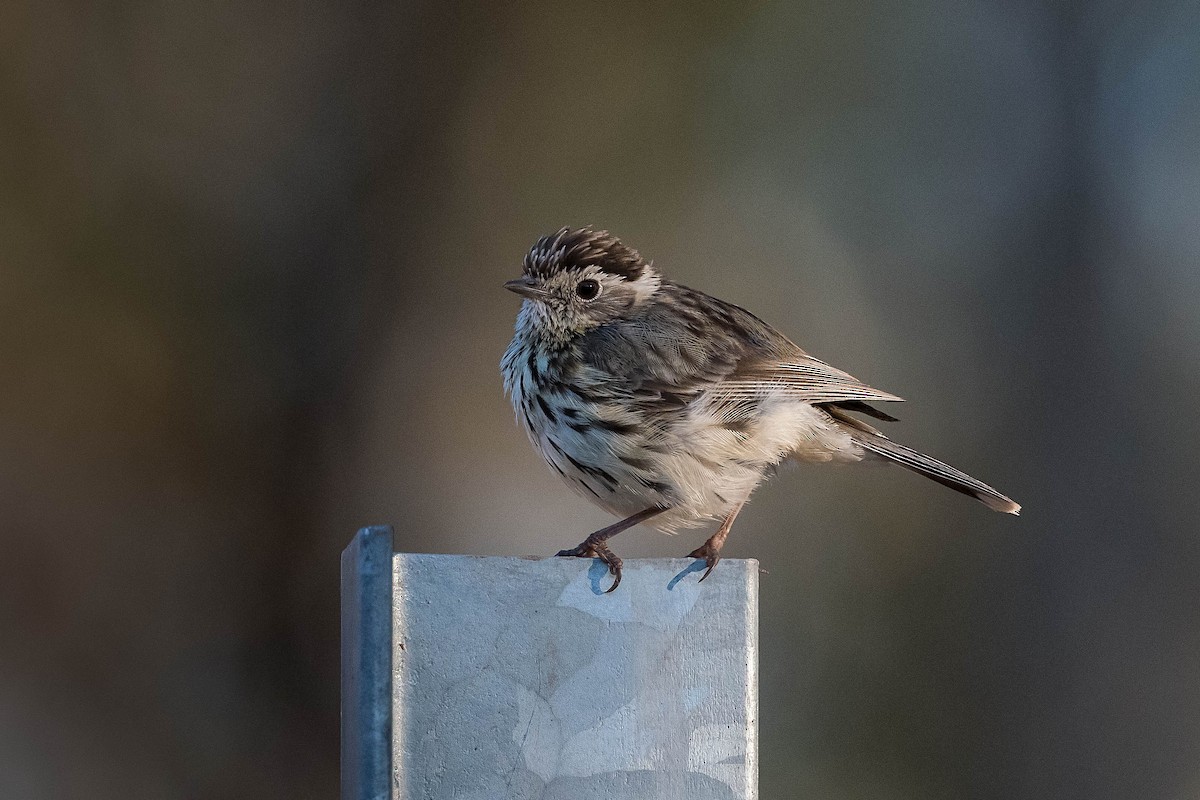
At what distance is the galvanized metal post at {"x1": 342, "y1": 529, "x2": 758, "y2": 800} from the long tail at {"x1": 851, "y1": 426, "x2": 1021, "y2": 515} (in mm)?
2138

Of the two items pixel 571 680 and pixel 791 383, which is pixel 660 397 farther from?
pixel 571 680

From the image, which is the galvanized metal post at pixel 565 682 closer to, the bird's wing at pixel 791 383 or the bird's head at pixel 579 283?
the bird's wing at pixel 791 383

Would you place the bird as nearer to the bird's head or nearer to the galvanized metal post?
Answer: the bird's head

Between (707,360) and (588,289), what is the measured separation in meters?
0.55

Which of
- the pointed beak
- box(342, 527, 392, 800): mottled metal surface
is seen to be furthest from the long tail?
box(342, 527, 392, 800): mottled metal surface

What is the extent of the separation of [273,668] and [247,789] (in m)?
0.72

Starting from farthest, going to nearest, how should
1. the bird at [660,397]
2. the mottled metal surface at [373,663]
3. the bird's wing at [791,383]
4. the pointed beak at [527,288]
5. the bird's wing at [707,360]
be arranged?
the pointed beak at [527,288]
the bird's wing at [791,383]
the bird's wing at [707,360]
the bird at [660,397]
the mottled metal surface at [373,663]

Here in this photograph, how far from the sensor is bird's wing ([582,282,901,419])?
4.16 meters

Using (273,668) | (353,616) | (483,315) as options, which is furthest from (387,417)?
(353,616)

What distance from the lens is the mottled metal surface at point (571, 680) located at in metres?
2.29

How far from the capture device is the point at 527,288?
445cm

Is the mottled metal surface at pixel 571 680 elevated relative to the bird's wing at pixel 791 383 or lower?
lower

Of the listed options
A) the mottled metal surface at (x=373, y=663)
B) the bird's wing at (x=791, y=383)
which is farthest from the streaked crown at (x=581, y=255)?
the mottled metal surface at (x=373, y=663)

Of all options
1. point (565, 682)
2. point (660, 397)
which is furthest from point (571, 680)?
point (660, 397)
